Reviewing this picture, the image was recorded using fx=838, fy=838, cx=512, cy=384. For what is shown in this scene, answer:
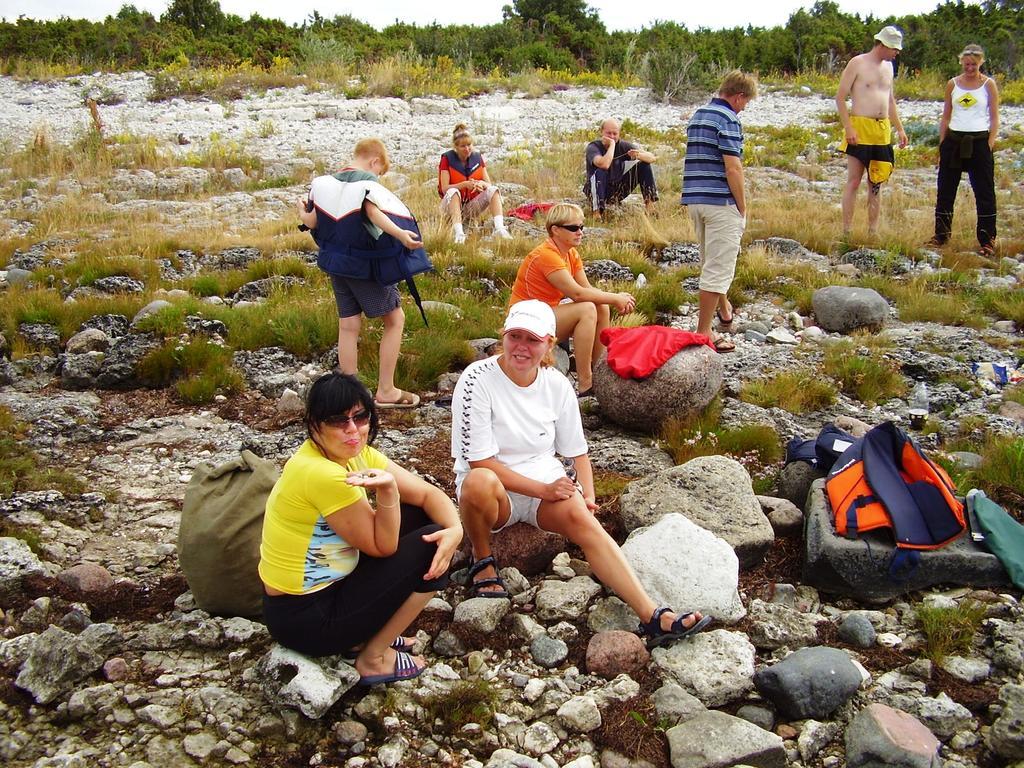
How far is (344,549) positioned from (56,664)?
Answer: 3.92ft

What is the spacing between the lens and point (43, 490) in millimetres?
4781

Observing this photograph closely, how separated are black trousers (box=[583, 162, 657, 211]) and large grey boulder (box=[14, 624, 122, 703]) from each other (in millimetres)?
9639

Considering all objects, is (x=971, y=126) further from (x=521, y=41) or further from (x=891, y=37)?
(x=521, y=41)

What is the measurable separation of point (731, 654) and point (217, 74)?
21.9 metres

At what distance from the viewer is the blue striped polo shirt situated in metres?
6.68

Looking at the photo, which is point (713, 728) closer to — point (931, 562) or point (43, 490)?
point (931, 562)

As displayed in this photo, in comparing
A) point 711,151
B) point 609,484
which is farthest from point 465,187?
point 609,484

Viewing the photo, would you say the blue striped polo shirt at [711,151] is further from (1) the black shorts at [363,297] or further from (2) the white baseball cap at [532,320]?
(2) the white baseball cap at [532,320]

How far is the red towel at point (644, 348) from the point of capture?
18.8 feet

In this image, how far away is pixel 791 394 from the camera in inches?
248

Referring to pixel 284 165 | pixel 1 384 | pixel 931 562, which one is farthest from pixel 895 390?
pixel 284 165

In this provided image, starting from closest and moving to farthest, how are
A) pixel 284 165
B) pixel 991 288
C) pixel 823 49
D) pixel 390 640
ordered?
1. pixel 390 640
2. pixel 991 288
3. pixel 284 165
4. pixel 823 49

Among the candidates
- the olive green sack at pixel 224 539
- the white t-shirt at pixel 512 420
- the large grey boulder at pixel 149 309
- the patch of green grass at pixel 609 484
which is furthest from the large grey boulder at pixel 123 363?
the patch of green grass at pixel 609 484

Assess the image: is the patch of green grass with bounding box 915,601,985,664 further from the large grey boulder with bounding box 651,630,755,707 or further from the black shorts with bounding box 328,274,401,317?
the black shorts with bounding box 328,274,401,317
